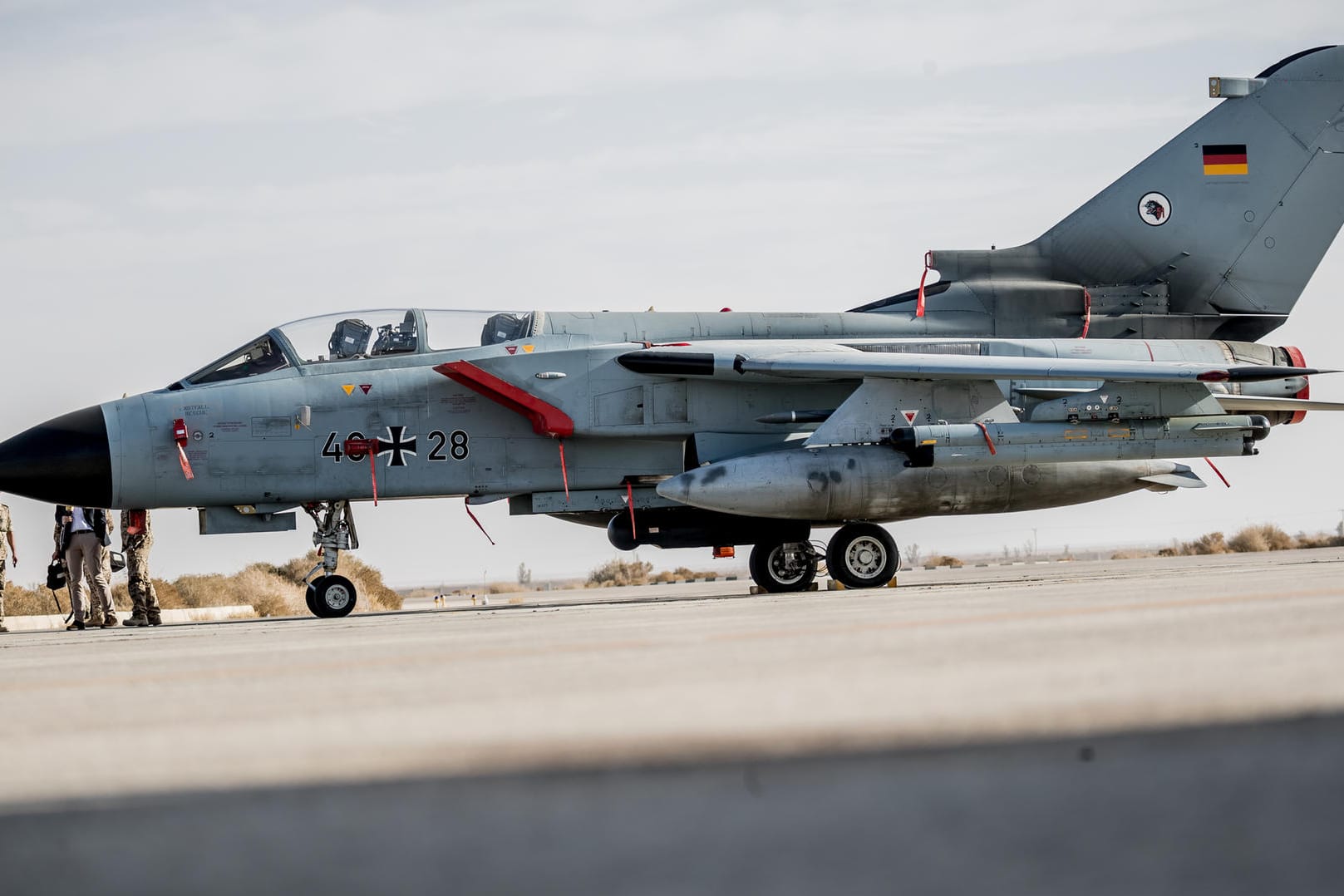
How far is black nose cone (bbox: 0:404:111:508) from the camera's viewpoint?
40.5 ft

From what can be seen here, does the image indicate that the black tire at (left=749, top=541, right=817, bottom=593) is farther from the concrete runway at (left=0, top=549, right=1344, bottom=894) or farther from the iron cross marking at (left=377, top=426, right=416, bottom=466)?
the concrete runway at (left=0, top=549, right=1344, bottom=894)

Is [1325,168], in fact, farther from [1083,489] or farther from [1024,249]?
[1083,489]

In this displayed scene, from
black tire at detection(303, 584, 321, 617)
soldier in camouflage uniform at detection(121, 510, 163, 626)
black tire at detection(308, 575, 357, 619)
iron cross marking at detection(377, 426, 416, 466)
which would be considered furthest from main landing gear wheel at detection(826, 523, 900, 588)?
soldier in camouflage uniform at detection(121, 510, 163, 626)

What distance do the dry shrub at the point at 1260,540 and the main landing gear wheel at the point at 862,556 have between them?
19.9 metres

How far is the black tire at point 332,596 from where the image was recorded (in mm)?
13273

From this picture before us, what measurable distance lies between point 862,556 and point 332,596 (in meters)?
5.09

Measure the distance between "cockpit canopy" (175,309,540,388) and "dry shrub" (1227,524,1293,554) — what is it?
22490 mm

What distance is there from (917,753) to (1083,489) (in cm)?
1263

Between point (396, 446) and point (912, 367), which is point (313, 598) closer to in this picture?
point (396, 446)

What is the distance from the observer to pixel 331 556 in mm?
13617

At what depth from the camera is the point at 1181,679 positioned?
3283mm

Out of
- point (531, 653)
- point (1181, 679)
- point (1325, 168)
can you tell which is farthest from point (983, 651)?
point (1325, 168)

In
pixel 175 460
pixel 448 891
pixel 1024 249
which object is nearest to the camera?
pixel 448 891

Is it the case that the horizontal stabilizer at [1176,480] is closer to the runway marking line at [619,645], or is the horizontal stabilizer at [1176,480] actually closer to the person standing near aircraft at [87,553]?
the runway marking line at [619,645]
